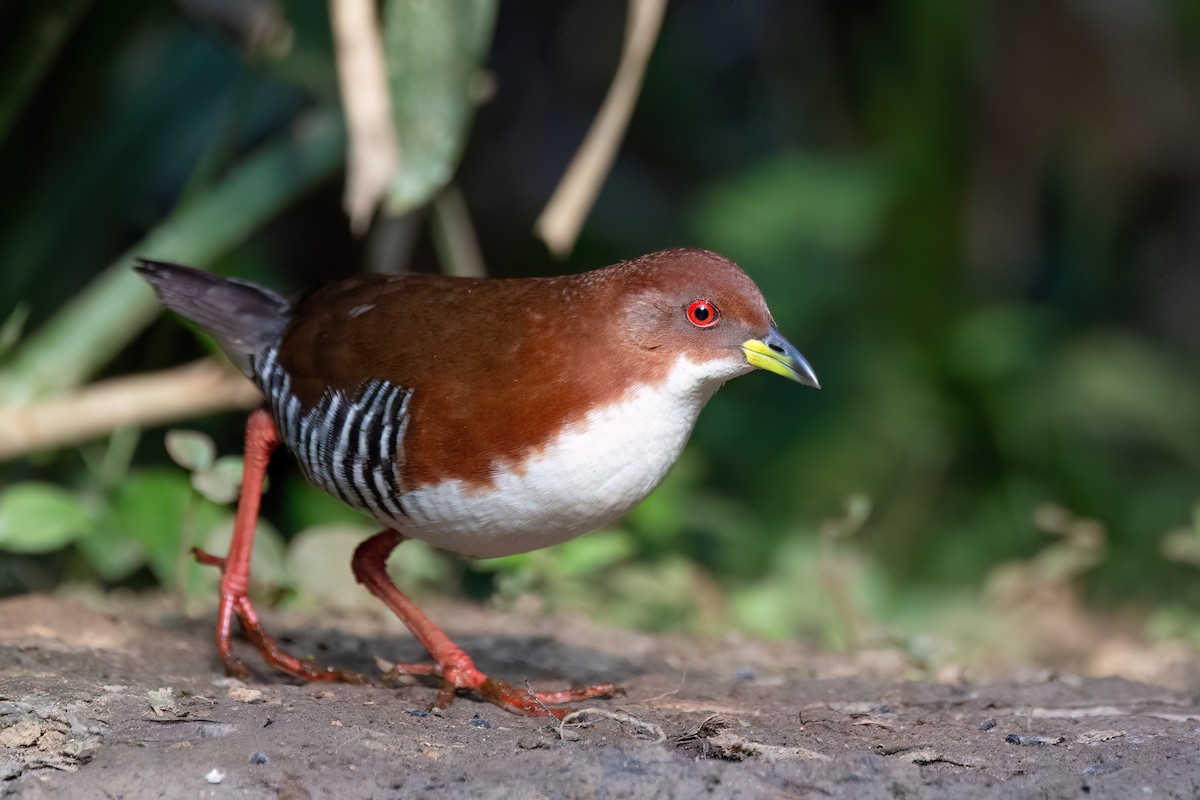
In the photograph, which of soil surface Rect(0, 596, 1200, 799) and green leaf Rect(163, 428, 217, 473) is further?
green leaf Rect(163, 428, 217, 473)

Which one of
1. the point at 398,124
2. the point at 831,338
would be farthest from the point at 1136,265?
the point at 398,124

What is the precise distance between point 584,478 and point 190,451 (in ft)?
5.23

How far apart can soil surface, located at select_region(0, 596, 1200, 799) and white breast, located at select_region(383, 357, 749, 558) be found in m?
0.45

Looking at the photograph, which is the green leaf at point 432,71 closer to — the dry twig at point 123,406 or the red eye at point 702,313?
the dry twig at point 123,406

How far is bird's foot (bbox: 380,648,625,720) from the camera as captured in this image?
3482 millimetres

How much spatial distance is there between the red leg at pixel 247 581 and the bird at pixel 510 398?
0.4 inches

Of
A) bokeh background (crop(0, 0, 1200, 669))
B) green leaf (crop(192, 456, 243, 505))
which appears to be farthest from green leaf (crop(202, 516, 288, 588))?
green leaf (crop(192, 456, 243, 505))

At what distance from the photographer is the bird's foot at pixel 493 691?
3.48 m

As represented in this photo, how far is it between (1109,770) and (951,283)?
14.3ft

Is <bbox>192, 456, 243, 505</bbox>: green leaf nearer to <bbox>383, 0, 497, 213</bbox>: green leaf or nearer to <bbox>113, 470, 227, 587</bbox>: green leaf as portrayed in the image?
<bbox>113, 470, 227, 587</bbox>: green leaf

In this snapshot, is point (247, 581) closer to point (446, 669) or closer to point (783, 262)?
point (446, 669)

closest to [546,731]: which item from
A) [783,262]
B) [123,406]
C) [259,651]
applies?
[259,651]

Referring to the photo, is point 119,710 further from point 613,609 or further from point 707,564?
point 707,564

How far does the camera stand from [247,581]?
12.8 feet
